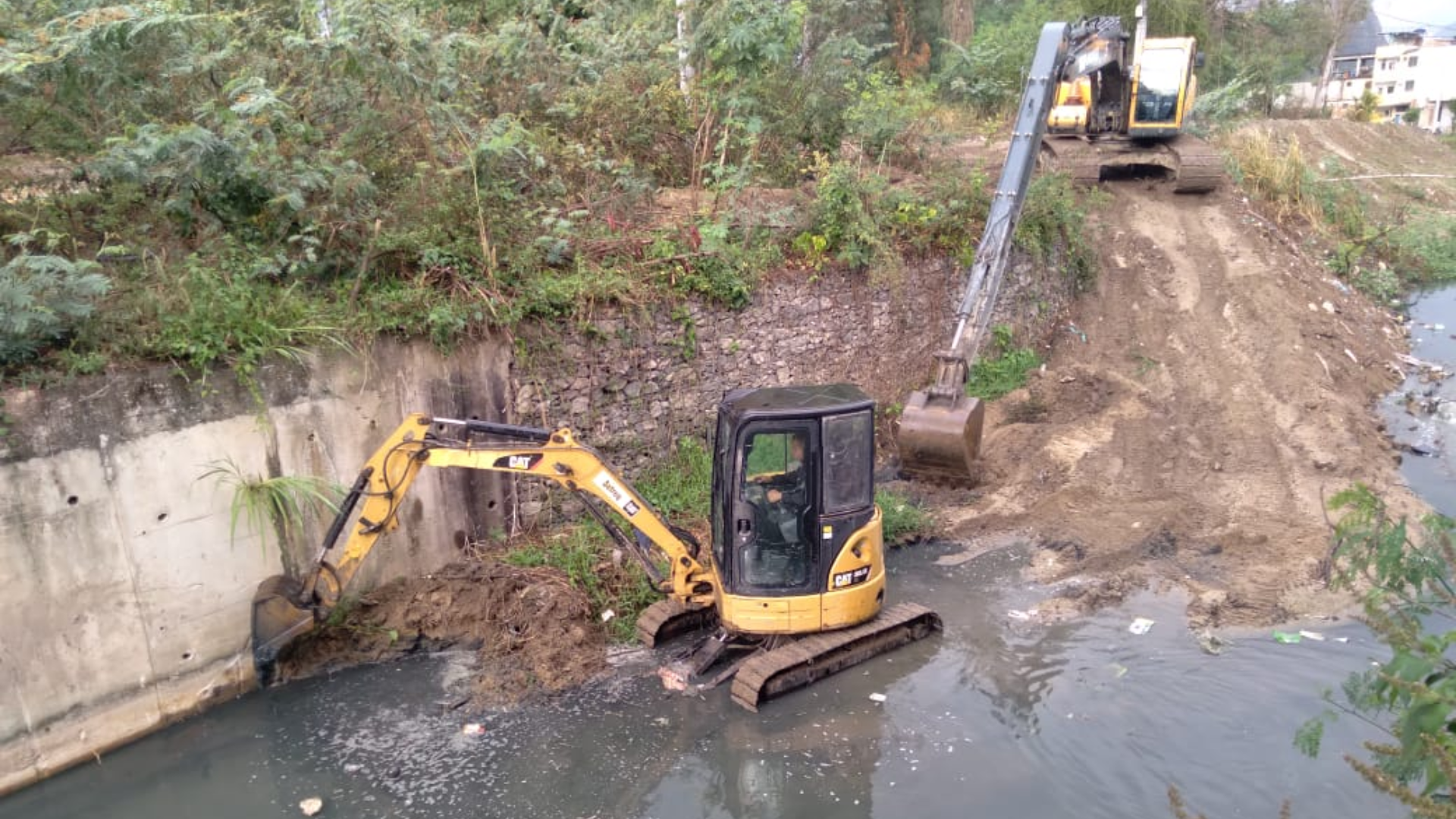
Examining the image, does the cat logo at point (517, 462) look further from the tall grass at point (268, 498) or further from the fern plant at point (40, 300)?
the fern plant at point (40, 300)

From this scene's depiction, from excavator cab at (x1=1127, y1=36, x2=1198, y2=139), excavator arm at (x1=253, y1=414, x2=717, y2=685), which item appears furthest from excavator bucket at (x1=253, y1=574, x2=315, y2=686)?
excavator cab at (x1=1127, y1=36, x2=1198, y2=139)

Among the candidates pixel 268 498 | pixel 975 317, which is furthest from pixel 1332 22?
pixel 268 498

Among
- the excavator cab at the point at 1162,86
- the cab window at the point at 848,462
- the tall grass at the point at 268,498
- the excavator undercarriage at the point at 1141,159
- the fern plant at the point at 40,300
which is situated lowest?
the tall grass at the point at 268,498

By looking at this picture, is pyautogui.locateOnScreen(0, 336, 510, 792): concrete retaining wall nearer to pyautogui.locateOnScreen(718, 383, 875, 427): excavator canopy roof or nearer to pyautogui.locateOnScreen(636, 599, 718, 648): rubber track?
pyautogui.locateOnScreen(636, 599, 718, 648): rubber track

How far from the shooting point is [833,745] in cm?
657

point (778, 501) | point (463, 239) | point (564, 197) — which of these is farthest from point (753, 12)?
point (778, 501)

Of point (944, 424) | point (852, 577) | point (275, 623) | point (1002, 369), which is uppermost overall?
point (944, 424)

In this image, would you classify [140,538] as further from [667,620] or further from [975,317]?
[975,317]

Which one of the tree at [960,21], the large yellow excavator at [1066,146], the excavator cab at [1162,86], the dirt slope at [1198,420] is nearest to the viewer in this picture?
the dirt slope at [1198,420]

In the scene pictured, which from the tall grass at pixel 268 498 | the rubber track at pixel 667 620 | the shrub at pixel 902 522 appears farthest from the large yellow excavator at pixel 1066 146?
the tall grass at pixel 268 498

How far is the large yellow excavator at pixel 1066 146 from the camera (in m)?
9.59

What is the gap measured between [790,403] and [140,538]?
15.2ft

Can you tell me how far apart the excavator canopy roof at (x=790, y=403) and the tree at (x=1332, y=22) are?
35.0 m

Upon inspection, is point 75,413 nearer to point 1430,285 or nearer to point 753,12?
point 753,12
